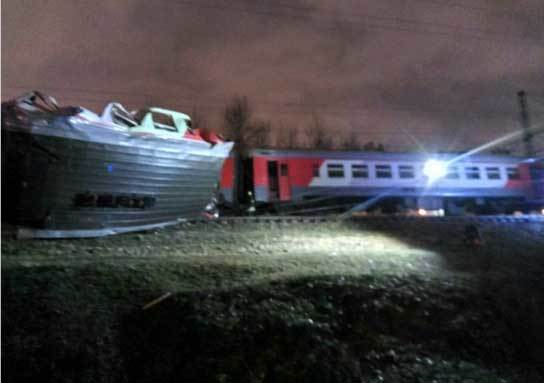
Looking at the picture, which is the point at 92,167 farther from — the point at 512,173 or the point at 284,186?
the point at 512,173

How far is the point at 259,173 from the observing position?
16.7 meters

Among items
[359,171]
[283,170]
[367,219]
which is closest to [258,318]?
[367,219]

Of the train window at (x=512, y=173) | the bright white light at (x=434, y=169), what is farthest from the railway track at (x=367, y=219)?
the train window at (x=512, y=173)

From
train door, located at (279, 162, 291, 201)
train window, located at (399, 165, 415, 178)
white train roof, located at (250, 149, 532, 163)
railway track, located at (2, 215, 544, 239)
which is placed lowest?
railway track, located at (2, 215, 544, 239)

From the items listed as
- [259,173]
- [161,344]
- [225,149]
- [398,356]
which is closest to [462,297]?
[398,356]

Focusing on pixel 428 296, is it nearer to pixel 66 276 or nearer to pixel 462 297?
pixel 462 297

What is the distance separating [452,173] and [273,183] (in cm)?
878

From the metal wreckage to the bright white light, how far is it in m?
13.5

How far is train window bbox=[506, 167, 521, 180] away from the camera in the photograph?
69.9 ft

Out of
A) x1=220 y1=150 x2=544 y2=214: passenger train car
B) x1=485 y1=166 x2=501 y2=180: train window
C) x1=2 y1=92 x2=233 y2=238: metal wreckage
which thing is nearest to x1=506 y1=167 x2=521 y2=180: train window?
x1=220 y1=150 x2=544 y2=214: passenger train car

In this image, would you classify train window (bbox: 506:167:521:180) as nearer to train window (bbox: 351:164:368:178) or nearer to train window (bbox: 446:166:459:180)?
train window (bbox: 446:166:459:180)

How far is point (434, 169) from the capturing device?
19578 mm

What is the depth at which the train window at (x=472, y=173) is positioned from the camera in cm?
2027

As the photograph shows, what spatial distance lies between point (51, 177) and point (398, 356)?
18.2 feet
